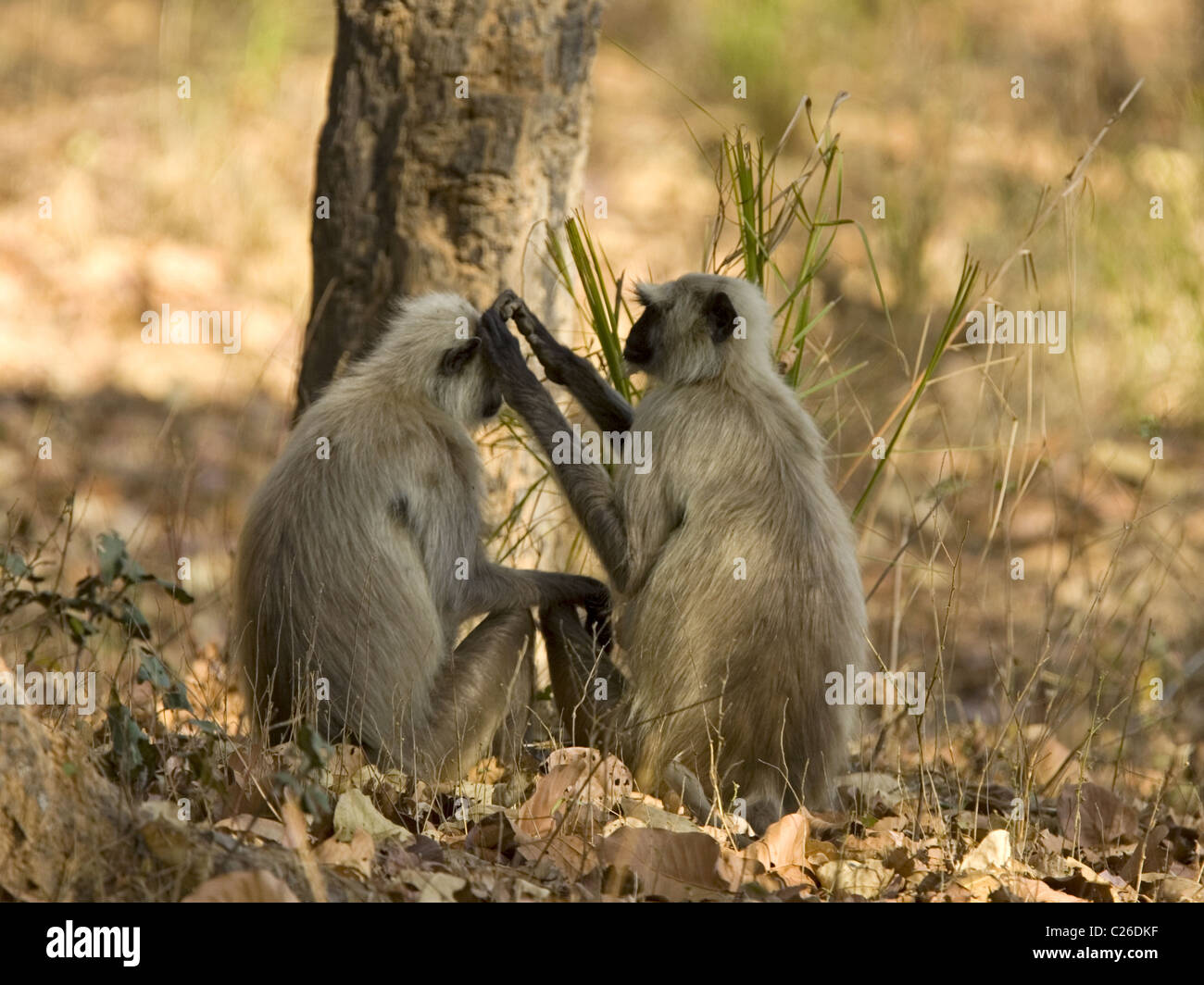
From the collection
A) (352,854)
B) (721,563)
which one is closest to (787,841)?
(721,563)

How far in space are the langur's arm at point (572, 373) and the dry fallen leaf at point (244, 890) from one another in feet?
7.18

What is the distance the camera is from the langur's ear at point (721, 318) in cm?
419

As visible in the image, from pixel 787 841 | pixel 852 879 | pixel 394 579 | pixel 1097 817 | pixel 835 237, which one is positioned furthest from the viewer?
pixel 835 237

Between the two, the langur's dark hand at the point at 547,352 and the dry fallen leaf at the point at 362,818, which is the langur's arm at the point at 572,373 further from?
the dry fallen leaf at the point at 362,818

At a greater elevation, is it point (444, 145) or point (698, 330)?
point (444, 145)

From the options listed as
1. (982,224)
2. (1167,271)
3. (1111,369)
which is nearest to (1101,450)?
(1111,369)

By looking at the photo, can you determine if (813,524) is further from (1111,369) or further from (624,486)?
(1111,369)

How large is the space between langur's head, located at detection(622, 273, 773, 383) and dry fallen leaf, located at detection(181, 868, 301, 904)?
2.21m

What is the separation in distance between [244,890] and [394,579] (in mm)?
1512

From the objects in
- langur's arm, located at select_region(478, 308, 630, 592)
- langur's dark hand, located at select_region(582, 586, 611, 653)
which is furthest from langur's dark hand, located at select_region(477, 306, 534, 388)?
langur's dark hand, located at select_region(582, 586, 611, 653)

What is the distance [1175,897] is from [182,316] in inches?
297

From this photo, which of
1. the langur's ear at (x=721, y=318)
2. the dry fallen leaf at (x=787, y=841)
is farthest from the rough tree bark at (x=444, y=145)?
the dry fallen leaf at (x=787, y=841)

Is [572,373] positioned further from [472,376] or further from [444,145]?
[444,145]

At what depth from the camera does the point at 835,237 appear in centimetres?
819
